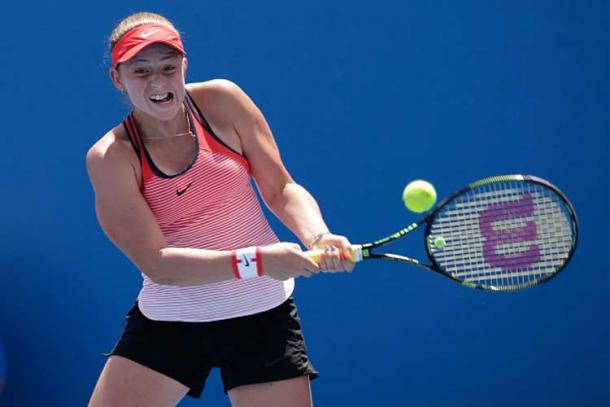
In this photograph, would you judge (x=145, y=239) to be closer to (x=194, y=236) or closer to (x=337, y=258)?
(x=194, y=236)

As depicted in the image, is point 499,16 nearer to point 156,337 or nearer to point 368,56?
point 368,56

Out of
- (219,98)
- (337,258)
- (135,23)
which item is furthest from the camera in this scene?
(219,98)

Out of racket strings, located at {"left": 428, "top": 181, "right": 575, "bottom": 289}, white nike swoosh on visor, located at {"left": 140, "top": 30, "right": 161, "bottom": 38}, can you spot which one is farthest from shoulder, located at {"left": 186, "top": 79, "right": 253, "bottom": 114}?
racket strings, located at {"left": 428, "top": 181, "right": 575, "bottom": 289}

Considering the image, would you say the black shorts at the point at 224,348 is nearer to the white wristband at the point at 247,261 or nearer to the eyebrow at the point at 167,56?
the white wristband at the point at 247,261

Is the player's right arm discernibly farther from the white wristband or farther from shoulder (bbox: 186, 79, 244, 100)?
shoulder (bbox: 186, 79, 244, 100)

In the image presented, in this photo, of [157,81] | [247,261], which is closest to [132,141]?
[157,81]

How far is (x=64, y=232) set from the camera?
15.2 ft

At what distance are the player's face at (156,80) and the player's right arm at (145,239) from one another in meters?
0.15

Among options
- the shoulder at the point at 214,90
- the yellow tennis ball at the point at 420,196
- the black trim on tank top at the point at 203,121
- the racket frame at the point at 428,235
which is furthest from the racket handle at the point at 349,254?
the shoulder at the point at 214,90

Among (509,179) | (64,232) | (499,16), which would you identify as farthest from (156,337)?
(499,16)

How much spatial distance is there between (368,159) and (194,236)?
1539mm

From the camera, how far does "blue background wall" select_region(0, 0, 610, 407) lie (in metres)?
4.48

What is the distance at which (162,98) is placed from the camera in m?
3.05

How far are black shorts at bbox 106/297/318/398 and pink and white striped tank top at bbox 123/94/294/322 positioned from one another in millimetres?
33
